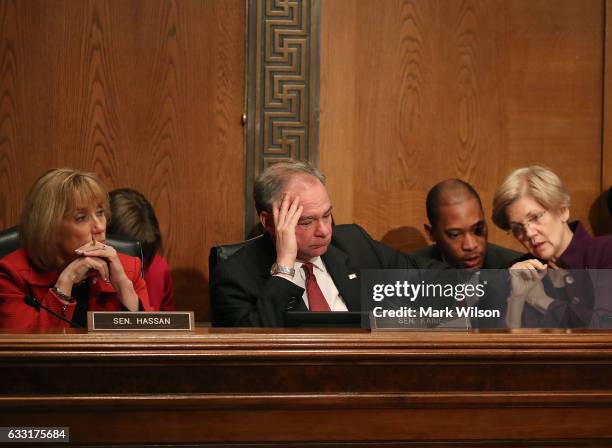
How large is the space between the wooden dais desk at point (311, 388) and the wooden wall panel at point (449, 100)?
2.49 metres

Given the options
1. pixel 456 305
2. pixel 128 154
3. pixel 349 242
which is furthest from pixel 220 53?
pixel 456 305

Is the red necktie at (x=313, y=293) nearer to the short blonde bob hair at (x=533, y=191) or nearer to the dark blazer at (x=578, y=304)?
the short blonde bob hair at (x=533, y=191)

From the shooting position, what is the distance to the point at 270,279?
100 inches

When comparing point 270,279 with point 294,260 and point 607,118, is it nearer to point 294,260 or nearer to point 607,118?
point 294,260

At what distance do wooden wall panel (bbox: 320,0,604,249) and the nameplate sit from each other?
95.2 inches

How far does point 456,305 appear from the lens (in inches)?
70.2

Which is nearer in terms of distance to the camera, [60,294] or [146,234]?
[60,294]

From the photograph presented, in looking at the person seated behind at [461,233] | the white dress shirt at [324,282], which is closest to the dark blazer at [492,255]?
the person seated behind at [461,233]

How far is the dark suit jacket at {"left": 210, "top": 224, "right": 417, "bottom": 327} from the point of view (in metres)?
2.48

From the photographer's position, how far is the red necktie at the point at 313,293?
267cm

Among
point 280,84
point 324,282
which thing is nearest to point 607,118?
point 280,84

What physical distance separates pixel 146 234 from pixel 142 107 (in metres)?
0.84

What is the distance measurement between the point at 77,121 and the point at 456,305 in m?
2.73

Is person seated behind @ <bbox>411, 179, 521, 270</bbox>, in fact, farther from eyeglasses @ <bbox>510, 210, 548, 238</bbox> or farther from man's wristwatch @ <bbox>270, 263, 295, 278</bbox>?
man's wristwatch @ <bbox>270, 263, 295, 278</bbox>
